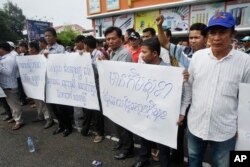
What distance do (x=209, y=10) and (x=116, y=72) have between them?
10.1m

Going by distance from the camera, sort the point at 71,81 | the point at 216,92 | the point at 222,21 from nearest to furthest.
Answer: the point at 222,21 → the point at 216,92 → the point at 71,81

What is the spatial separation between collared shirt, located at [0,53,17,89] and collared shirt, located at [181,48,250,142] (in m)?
4.08

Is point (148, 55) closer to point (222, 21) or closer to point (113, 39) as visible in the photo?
point (113, 39)

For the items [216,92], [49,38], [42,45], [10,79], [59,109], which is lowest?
[59,109]

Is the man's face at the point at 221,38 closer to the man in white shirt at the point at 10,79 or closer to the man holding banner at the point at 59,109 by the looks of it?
the man holding banner at the point at 59,109

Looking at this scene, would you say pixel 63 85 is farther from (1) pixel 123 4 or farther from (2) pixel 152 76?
(1) pixel 123 4

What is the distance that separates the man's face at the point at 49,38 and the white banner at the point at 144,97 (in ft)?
5.32

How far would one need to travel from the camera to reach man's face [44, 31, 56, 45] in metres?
4.57

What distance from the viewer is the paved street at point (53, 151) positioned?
3545mm

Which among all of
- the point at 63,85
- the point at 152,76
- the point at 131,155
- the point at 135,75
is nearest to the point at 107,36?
the point at 135,75

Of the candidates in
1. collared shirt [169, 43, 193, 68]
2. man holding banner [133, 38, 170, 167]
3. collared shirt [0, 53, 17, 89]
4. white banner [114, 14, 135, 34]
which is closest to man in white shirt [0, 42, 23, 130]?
collared shirt [0, 53, 17, 89]

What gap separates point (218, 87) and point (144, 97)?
1047mm

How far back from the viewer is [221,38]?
6.33 feet

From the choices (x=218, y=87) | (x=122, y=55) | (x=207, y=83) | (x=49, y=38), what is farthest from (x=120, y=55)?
(x=49, y=38)
